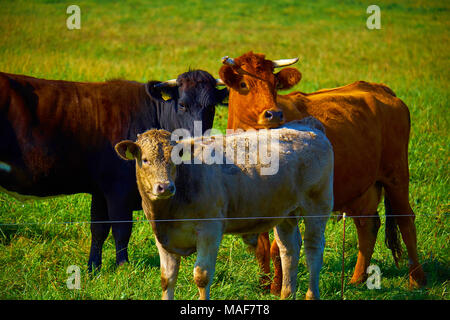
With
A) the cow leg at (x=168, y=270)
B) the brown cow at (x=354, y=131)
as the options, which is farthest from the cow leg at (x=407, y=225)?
the cow leg at (x=168, y=270)

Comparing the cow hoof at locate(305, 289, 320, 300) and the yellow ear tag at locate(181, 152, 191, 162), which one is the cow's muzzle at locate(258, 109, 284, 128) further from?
the cow hoof at locate(305, 289, 320, 300)

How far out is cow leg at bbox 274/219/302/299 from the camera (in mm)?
5512

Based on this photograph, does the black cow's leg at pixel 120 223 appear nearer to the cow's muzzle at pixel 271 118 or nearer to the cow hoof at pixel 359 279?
the cow's muzzle at pixel 271 118

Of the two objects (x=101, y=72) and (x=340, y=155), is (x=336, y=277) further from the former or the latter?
(x=101, y=72)

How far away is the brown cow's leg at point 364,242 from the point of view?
662cm

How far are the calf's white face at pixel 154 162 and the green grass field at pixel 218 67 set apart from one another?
127cm

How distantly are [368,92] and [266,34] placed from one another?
13692 mm

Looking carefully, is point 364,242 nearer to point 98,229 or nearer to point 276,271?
point 276,271

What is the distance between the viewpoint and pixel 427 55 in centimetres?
1750

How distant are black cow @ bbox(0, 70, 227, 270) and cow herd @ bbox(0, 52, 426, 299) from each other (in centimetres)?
1

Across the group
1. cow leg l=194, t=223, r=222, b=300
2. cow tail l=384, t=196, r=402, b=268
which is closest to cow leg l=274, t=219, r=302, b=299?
cow leg l=194, t=223, r=222, b=300

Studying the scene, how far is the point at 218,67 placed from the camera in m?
15.2

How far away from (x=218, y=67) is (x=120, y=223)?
373 inches

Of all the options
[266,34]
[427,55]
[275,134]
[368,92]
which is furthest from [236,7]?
[275,134]
